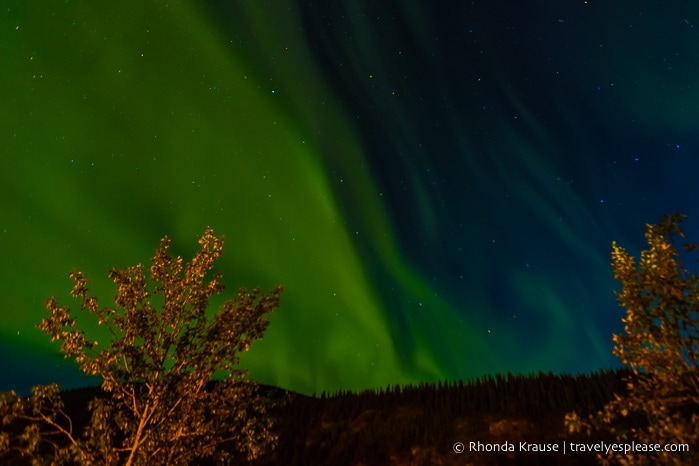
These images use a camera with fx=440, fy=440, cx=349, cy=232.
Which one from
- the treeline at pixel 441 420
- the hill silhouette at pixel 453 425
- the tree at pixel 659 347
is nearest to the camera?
the tree at pixel 659 347

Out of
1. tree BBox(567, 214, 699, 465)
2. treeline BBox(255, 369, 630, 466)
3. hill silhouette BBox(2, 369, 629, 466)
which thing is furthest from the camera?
treeline BBox(255, 369, 630, 466)

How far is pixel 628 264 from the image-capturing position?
12836mm

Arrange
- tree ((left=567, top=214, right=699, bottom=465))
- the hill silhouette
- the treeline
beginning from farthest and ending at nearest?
1. the treeline
2. the hill silhouette
3. tree ((left=567, top=214, right=699, bottom=465))

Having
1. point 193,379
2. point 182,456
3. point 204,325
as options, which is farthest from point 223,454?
point 204,325

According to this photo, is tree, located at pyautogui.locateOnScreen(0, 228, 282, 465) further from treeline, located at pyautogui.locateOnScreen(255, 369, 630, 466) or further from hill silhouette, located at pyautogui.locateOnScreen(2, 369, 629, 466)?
treeline, located at pyautogui.locateOnScreen(255, 369, 630, 466)

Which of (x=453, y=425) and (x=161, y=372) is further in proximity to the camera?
(x=453, y=425)

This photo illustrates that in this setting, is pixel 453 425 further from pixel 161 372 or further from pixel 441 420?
pixel 161 372

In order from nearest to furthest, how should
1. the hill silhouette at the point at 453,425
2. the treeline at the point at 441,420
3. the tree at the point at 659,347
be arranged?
the tree at the point at 659,347
the hill silhouette at the point at 453,425
the treeline at the point at 441,420

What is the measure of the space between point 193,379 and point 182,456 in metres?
2.99

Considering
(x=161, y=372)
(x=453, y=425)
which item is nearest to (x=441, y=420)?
(x=453, y=425)

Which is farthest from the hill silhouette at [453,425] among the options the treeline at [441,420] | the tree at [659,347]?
the tree at [659,347]

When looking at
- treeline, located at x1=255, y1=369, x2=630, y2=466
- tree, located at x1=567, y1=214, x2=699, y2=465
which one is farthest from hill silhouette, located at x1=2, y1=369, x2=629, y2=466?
tree, located at x1=567, y1=214, x2=699, y2=465

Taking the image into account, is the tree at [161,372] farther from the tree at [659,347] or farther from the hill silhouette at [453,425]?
the tree at [659,347]

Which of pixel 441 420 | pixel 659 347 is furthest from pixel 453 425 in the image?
pixel 659 347
